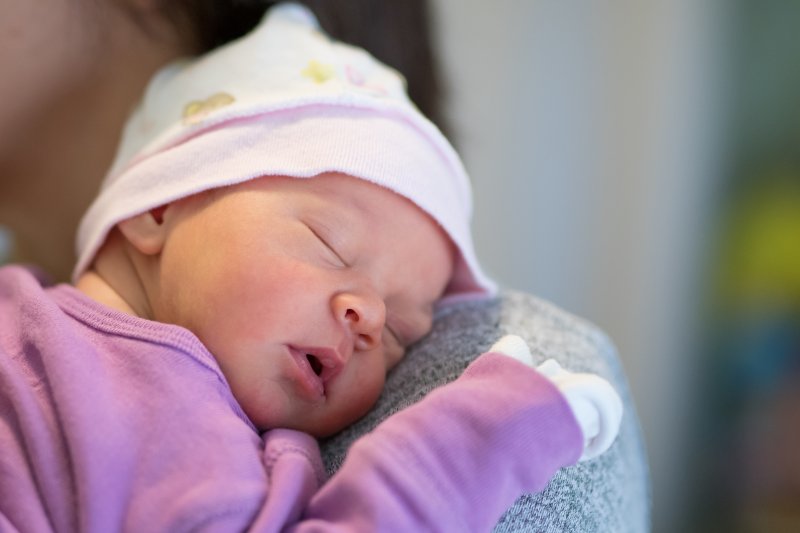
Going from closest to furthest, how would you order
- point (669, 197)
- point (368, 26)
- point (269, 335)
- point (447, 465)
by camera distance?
point (447, 465), point (269, 335), point (368, 26), point (669, 197)

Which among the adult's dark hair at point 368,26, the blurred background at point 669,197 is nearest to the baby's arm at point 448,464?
the adult's dark hair at point 368,26

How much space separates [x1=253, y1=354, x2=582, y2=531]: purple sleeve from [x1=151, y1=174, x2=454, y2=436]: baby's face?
0.10 meters

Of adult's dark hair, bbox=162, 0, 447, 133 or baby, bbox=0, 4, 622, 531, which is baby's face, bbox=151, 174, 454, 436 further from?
adult's dark hair, bbox=162, 0, 447, 133

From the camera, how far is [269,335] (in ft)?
2.17

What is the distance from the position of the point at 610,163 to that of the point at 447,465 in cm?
148

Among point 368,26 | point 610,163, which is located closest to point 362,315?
point 368,26

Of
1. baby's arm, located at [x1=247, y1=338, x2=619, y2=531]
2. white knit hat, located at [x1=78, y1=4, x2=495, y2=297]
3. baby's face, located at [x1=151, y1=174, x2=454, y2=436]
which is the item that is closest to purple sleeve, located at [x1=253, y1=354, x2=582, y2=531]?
baby's arm, located at [x1=247, y1=338, x2=619, y2=531]

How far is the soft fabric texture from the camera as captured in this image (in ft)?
1.76

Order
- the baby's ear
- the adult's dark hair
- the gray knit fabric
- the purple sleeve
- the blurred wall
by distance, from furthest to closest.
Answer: the blurred wall < the adult's dark hair < the baby's ear < the gray knit fabric < the purple sleeve

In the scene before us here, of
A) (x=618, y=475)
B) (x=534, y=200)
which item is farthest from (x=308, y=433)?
(x=534, y=200)

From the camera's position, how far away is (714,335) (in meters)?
1.96

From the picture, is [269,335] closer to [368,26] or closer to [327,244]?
[327,244]

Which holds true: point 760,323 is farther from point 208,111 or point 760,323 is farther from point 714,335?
point 208,111

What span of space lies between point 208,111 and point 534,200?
50.3 inches
